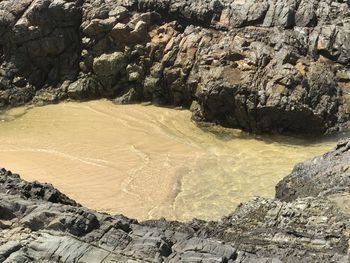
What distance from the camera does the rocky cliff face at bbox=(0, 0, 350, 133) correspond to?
13.9 m

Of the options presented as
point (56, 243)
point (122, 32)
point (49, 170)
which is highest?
point (122, 32)

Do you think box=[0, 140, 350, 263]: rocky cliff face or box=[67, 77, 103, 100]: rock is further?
box=[67, 77, 103, 100]: rock

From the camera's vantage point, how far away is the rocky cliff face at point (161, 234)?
551 centimetres

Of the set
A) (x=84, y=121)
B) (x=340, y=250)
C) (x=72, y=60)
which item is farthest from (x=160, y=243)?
(x=72, y=60)

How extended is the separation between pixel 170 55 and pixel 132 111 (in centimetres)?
202

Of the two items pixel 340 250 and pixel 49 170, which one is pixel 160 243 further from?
pixel 49 170

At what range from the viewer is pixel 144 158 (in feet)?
40.9

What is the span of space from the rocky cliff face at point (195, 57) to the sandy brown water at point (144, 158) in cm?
82

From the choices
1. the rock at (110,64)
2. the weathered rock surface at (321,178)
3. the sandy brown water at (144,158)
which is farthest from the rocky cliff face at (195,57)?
the weathered rock surface at (321,178)

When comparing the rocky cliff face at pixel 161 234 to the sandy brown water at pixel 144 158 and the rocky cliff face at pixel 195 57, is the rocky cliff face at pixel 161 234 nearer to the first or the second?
the sandy brown water at pixel 144 158

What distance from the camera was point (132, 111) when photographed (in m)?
15.7

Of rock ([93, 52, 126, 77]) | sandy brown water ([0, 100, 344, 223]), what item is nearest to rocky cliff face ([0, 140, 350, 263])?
sandy brown water ([0, 100, 344, 223])

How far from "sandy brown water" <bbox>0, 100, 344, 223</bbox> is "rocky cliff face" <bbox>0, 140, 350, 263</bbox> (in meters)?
2.58

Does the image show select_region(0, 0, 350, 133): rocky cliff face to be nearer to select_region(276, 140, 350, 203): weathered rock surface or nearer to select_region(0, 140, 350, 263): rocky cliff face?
select_region(276, 140, 350, 203): weathered rock surface
